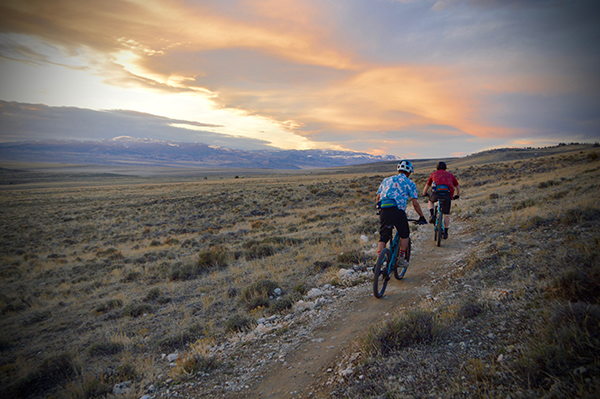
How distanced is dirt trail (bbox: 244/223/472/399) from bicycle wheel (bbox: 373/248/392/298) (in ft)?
0.68

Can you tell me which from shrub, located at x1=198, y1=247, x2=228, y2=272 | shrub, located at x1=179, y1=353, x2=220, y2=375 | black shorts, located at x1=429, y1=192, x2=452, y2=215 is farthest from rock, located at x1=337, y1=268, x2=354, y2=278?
shrub, located at x1=198, y1=247, x2=228, y2=272

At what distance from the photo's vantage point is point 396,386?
331 cm

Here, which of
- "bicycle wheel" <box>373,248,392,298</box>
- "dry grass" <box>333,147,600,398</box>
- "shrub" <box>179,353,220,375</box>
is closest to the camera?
"dry grass" <box>333,147,600,398</box>

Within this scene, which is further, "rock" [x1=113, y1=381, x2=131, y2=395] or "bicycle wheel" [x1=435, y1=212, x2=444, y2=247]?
"bicycle wheel" [x1=435, y1=212, x2=444, y2=247]

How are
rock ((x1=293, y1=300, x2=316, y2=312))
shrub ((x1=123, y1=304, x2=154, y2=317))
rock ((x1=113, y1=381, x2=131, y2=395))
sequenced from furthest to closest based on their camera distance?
shrub ((x1=123, y1=304, x2=154, y2=317)), rock ((x1=293, y1=300, x2=316, y2=312)), rock ((x1=113, y1=381, x2=131, y2=395))

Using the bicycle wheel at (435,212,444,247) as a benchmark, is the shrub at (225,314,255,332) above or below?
below

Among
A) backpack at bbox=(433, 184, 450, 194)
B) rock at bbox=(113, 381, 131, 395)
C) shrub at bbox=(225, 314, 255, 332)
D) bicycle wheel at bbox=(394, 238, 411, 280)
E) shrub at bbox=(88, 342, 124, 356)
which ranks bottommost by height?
shrub at bbox=(88, 342, 124, 356)

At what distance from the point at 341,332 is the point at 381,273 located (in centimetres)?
180

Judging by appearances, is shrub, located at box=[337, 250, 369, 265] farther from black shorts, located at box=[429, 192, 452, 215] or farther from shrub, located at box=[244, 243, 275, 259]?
shrub, located at box=[244, 243, 275, 259]

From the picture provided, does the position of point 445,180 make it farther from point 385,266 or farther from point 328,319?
point 328,319

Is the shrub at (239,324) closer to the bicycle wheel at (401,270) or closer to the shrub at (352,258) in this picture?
the bicycle wheel at (401,270)

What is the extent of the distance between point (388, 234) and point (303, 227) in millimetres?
12605

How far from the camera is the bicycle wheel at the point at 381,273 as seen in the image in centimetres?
602

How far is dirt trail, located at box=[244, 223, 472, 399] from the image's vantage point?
4.10m
